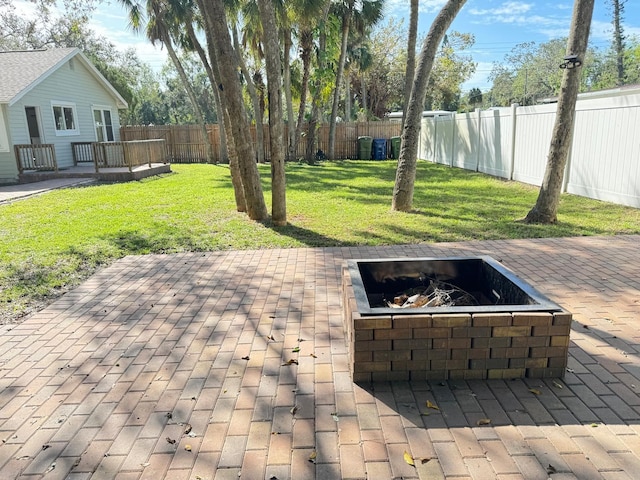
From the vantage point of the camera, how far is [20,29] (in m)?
29.5

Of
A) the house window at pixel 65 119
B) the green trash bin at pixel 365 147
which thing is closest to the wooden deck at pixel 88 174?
the house window at pixel 65 119

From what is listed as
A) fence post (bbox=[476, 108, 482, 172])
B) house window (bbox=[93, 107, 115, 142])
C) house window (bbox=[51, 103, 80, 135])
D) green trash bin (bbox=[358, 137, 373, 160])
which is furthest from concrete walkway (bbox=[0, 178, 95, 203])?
fence post (bbox=[476, 108, 482, 172])

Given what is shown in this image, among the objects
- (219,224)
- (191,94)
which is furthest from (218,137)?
(219,224)

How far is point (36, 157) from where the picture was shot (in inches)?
A: 623

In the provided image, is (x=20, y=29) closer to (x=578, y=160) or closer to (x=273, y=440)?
(x=578, y=160)

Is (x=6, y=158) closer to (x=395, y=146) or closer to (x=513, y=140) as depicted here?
(x=513, y=140)

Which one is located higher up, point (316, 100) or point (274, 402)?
point (316, 100)

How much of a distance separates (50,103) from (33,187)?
482cm

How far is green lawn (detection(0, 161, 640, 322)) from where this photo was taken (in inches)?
245

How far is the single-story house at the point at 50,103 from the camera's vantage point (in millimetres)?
15258

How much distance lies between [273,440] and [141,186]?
1280 centimetres

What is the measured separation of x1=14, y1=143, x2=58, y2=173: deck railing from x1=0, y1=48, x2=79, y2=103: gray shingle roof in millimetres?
1676

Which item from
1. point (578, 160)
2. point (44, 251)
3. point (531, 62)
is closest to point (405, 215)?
point (578, 160)

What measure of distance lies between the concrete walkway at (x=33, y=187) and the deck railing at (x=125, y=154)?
3.85 ft
